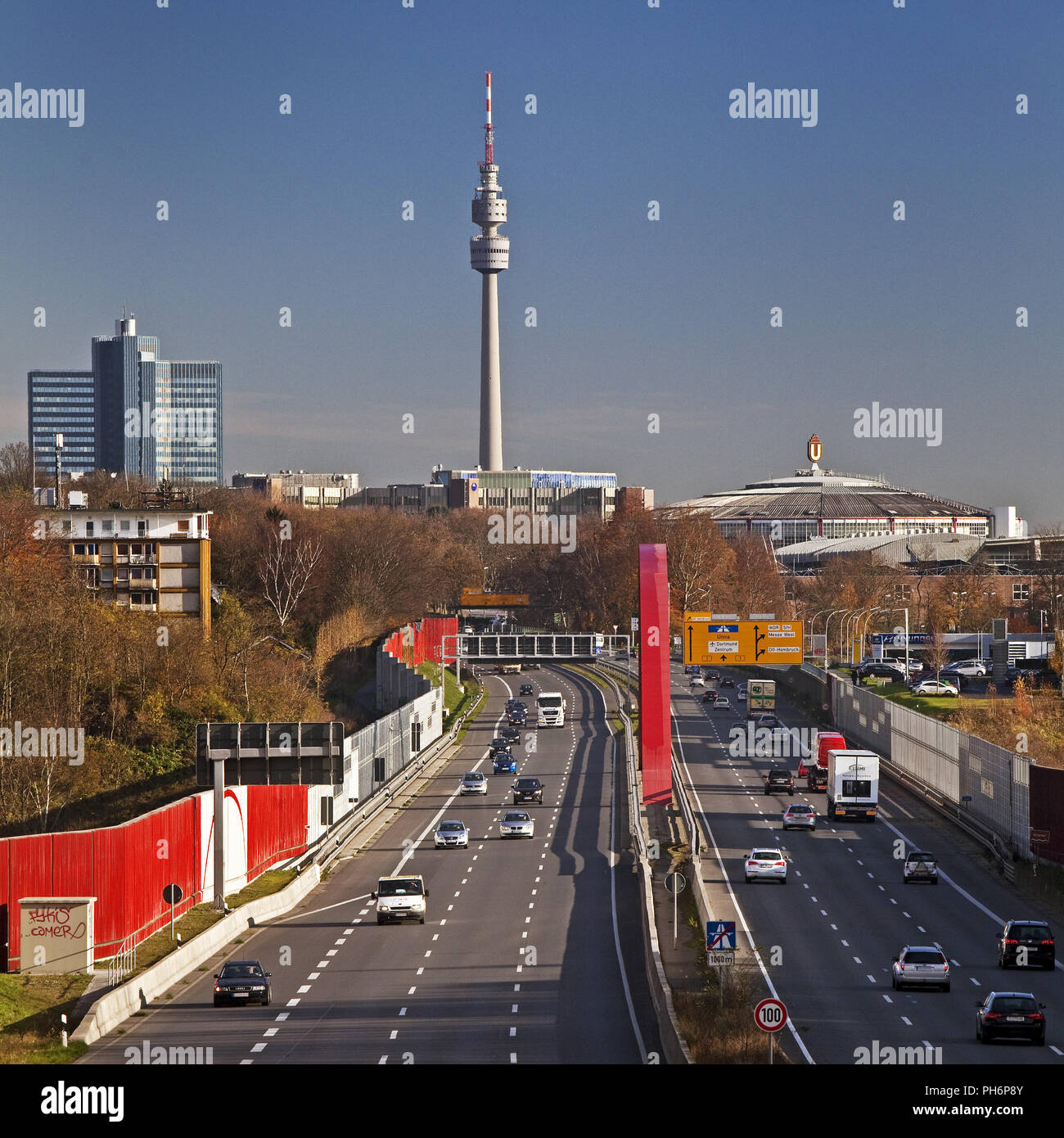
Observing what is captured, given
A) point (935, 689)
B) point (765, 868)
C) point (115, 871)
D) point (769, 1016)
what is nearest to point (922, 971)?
point (769, 1016)

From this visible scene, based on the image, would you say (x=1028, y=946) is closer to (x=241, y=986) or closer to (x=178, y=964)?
(x=241, y=986)

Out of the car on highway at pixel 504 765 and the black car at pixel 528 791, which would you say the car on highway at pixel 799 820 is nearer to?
the black car at pixel 528 791

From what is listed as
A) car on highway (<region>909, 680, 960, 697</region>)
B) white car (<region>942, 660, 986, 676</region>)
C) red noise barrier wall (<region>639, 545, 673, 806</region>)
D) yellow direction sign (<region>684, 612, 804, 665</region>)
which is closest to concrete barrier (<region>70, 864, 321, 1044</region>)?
red noise barrier wall (<region>639, 545, 673, 806</region>)

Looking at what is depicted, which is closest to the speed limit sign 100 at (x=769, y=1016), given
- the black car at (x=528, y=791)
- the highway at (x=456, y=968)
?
the highway at (x=456, y=968)

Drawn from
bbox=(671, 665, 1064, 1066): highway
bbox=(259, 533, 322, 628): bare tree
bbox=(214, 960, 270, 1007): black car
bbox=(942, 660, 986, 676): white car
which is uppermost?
bbox=(259, 533, 322, 628): bare tree

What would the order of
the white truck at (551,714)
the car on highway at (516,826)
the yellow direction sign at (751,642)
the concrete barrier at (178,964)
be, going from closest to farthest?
the concrete barrier at (178,964) → the car on highway at (516,826) → the yellow direction sign at (751,642) → the white truck at (551,714)

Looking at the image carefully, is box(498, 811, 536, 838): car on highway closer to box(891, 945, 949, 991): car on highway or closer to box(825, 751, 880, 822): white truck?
box(825, 751, 880, 822): white truck
